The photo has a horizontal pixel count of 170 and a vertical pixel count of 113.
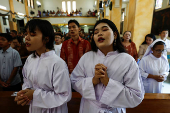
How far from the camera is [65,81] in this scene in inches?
40.9

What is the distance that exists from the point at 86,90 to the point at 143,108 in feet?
4.47

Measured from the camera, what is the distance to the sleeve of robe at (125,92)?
96 centimetres

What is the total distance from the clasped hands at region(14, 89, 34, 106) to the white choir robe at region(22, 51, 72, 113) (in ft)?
0.13

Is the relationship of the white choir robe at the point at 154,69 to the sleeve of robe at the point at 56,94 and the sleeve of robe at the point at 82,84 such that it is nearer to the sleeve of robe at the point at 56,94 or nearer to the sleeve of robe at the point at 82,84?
the sleeve of robe at the point at 82,84

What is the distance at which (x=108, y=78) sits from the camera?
0.98m

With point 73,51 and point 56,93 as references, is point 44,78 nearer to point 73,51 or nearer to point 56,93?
point 56,93

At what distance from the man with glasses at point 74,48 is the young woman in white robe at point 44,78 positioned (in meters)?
1.30

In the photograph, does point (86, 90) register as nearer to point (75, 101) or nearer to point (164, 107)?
point (75, 101)

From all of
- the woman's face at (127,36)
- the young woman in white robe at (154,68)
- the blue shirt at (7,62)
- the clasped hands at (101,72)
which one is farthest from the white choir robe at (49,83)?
the woman's face at (127,36)

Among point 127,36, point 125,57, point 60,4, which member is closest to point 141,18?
point 127,36

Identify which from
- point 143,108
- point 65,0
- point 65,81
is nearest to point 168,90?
point 143,108

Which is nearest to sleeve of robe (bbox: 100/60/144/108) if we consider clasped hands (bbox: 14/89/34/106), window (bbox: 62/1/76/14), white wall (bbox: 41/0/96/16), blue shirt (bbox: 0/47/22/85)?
clasped hands (bbox: 14/89/34/106)

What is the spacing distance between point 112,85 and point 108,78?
0.07 metres

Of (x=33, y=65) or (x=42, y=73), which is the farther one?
(x=33, y=65)
